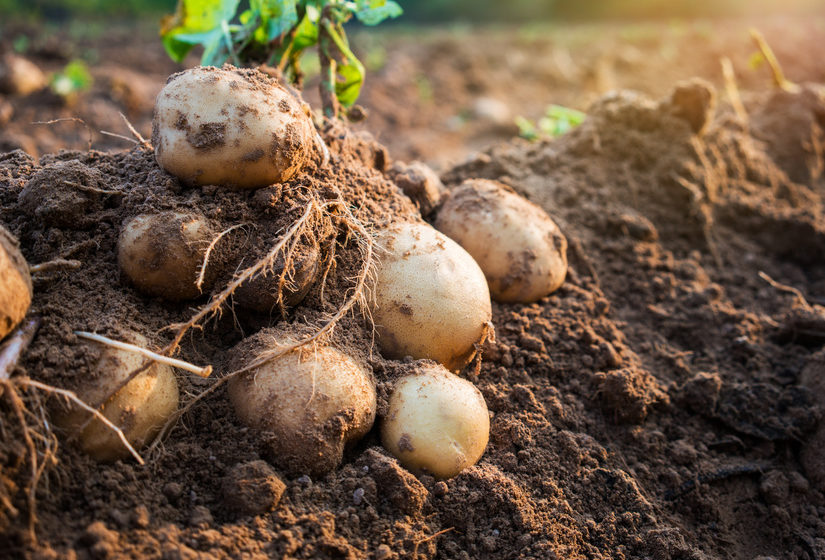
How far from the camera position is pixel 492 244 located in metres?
2.97

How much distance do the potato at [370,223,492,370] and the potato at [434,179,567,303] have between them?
359mm

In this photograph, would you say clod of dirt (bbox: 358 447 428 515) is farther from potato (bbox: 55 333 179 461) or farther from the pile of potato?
potato (bbox: 55 333 179 461)

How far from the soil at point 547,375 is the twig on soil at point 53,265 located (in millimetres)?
39

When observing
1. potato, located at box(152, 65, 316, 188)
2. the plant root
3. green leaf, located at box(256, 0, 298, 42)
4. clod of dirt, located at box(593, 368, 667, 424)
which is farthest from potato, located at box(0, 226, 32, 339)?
clod of dirt, located at box(593, 368, 667, 424)

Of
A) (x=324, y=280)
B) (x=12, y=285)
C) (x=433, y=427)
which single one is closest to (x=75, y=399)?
(x=12, y=285)

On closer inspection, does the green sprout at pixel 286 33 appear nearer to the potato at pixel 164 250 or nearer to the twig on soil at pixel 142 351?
the potato at pixel 164 250

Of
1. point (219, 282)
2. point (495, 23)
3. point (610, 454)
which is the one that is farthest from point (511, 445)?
point (495, 23)

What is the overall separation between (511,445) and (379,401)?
56cm

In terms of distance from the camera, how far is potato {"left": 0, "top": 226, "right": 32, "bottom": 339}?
6.30ft

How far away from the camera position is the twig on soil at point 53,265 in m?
2.16

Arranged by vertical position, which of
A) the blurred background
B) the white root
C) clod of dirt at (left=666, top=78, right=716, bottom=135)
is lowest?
the blurred background

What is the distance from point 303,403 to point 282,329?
1.10 ft

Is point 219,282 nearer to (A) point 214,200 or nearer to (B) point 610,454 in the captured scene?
(A) point 214,200

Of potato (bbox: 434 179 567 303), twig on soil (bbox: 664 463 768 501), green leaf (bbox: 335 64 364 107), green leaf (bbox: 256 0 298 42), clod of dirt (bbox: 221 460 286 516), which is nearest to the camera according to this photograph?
clod of dirt (bbox: 221 460 286 516)
